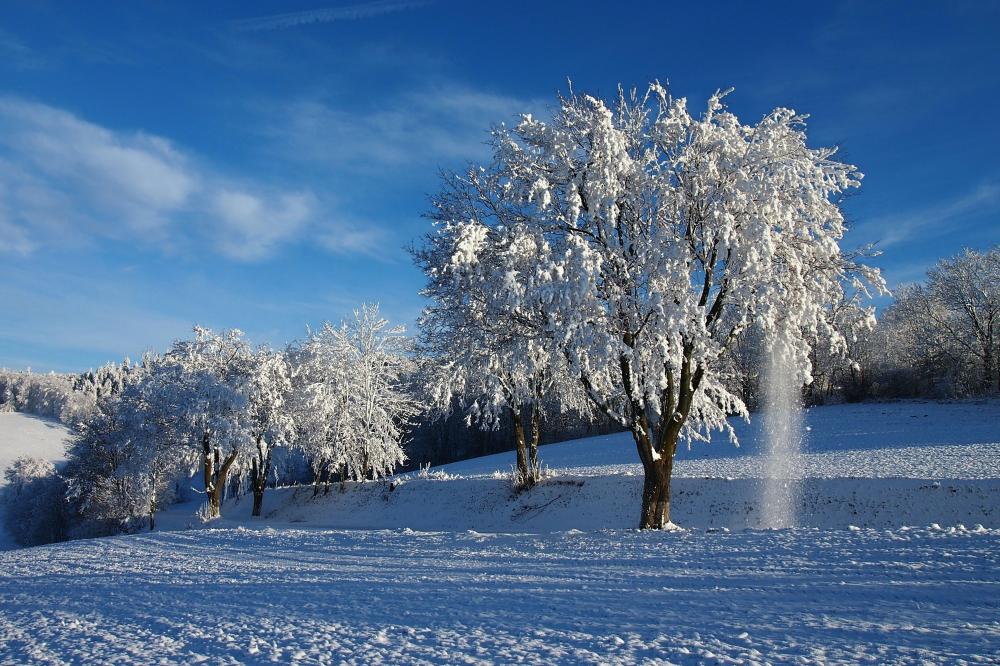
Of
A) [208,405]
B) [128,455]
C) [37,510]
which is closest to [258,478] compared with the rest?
[208,405]

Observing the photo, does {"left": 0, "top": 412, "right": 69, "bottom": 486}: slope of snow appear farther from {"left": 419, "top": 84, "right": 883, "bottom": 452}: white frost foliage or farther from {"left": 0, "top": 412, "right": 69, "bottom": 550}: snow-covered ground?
{"left": 419, "top": 84, "right": 883, "bottom": 452}: white frost foliage

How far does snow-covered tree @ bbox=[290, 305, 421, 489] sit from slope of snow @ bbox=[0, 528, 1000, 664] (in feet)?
76.2

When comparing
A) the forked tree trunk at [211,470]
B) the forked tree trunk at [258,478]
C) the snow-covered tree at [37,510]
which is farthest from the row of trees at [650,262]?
the snow-covered tree at [37,510]

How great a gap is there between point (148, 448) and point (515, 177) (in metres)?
28.6

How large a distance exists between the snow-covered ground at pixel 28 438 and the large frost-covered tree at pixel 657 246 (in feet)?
272

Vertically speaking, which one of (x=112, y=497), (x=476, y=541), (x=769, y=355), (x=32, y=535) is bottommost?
(x=32, y=535)

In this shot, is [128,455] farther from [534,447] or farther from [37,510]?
[534,447]

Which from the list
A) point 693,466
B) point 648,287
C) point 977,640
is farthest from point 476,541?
point 693,466

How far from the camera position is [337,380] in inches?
1380

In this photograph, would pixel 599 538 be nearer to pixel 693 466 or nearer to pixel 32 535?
pixel 693 466

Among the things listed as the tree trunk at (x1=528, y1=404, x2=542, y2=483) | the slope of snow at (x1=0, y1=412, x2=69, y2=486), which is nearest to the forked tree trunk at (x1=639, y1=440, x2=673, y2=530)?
the tree trunk at (x1=528, y1=404, x2=542, y2=483)

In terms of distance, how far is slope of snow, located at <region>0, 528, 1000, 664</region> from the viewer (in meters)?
4.69

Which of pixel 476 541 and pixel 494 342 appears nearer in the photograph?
pixel 476 541

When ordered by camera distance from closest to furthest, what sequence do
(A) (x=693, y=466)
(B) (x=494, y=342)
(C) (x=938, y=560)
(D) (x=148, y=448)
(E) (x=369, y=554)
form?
1. (C) (x=938, y=560)
2. (E) (x=369, y=554)
3. (B) (x=494, y=342)
4. (A) (x=693, y=466)
5. (D) (x=148, y=448)
